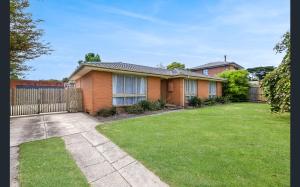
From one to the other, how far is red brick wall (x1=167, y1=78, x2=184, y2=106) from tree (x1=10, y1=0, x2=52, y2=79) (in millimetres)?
10538

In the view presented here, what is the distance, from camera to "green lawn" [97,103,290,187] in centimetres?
401

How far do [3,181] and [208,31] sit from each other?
1830 centimetres

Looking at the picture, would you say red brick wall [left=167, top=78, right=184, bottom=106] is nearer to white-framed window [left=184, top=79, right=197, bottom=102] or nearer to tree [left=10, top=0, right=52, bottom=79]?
white-framed window [left=184, top=79, right=197, bottom=102]

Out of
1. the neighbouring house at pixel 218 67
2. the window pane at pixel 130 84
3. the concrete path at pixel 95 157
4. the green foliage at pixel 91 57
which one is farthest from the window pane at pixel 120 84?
the neighbouring house at pixel 218 67

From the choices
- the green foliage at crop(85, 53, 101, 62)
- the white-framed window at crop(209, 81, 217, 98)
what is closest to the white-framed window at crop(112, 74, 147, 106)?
the white-framed window at crop(209, 81, 217, 98)

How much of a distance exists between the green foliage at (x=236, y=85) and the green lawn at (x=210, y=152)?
16394mm

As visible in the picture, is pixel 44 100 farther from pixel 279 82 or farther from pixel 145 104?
pixel 279 82

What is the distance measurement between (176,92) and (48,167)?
14400 millimetres

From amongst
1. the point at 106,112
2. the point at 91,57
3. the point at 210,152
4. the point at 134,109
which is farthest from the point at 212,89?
the point at 91,57

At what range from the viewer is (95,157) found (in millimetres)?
5438
